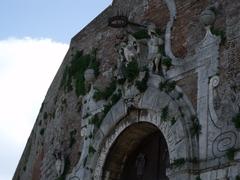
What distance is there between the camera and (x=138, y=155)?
12.2 metres

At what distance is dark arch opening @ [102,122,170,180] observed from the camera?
38.0 feet

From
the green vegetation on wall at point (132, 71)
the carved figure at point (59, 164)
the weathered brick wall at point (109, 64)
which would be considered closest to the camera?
the weathered brick wall at point (109, 64)

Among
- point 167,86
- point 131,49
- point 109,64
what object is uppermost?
point 109,64

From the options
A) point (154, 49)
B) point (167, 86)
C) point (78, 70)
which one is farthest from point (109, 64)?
point (167, 86)

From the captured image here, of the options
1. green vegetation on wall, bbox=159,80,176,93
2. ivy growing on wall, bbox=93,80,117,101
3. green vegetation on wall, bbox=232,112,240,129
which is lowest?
green vegetation on wall, bbox=232,112,240,129

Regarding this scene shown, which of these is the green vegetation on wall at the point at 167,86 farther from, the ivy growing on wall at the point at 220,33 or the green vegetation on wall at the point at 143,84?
the ivy growing on wall at the point at 220,33

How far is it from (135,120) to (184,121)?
5.20 ft

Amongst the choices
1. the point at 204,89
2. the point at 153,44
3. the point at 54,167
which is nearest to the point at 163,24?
the point at 153,44

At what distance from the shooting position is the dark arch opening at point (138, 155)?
11.6 meters

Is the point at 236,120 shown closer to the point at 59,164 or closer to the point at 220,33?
the point at 220,33

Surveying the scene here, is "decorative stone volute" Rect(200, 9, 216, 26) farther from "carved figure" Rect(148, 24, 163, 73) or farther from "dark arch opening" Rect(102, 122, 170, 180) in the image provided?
"dark arch opening" Rect(102, 122, 170, 180)

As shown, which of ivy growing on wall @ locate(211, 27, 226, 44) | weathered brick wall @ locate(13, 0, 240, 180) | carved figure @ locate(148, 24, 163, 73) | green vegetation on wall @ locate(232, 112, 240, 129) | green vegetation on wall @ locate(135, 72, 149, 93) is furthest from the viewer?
green vegetation on wall @ locate(135, 72, 149, 93)

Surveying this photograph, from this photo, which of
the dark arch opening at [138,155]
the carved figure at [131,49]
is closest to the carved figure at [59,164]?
the dark arch opening at [138,155]

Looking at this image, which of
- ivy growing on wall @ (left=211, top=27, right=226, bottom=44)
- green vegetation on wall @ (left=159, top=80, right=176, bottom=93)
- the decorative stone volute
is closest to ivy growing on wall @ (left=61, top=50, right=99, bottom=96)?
green vegetation on wall @ (left=159, top=80, right=176, bottom=93)
